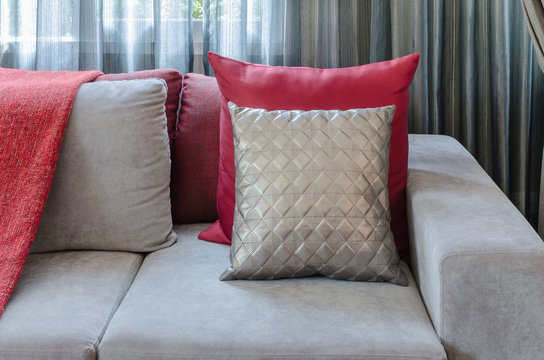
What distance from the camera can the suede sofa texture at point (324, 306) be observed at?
125cm

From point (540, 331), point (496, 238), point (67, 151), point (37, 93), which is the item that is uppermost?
point (37, 93)

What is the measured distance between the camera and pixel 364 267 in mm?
1479

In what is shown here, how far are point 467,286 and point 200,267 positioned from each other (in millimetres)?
653

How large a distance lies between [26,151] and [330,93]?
793 millimetres

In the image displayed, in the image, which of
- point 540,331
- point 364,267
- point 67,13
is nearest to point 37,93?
point 67,13

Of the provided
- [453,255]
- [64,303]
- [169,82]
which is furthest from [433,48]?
[64,303]

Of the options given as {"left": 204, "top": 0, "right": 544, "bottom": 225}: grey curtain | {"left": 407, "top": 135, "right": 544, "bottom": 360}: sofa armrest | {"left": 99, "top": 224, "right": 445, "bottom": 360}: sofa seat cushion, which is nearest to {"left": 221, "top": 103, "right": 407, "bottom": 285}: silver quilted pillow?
{"left": 99, "top": 224, "right": 445, "bottom": 360}: sofa seat cushion

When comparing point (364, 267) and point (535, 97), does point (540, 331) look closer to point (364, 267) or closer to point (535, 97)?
point (364, 267)

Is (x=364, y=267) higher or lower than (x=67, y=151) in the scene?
lower

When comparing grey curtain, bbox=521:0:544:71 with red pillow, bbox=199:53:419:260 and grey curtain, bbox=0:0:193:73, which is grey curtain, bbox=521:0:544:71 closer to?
red pillow, bbox=199:53:419:260

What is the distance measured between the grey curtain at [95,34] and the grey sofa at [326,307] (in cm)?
84

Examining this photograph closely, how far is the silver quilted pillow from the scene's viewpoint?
4.82 feet

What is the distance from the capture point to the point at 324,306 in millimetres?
1395

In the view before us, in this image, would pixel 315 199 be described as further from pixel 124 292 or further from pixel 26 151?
pixel 26 151
